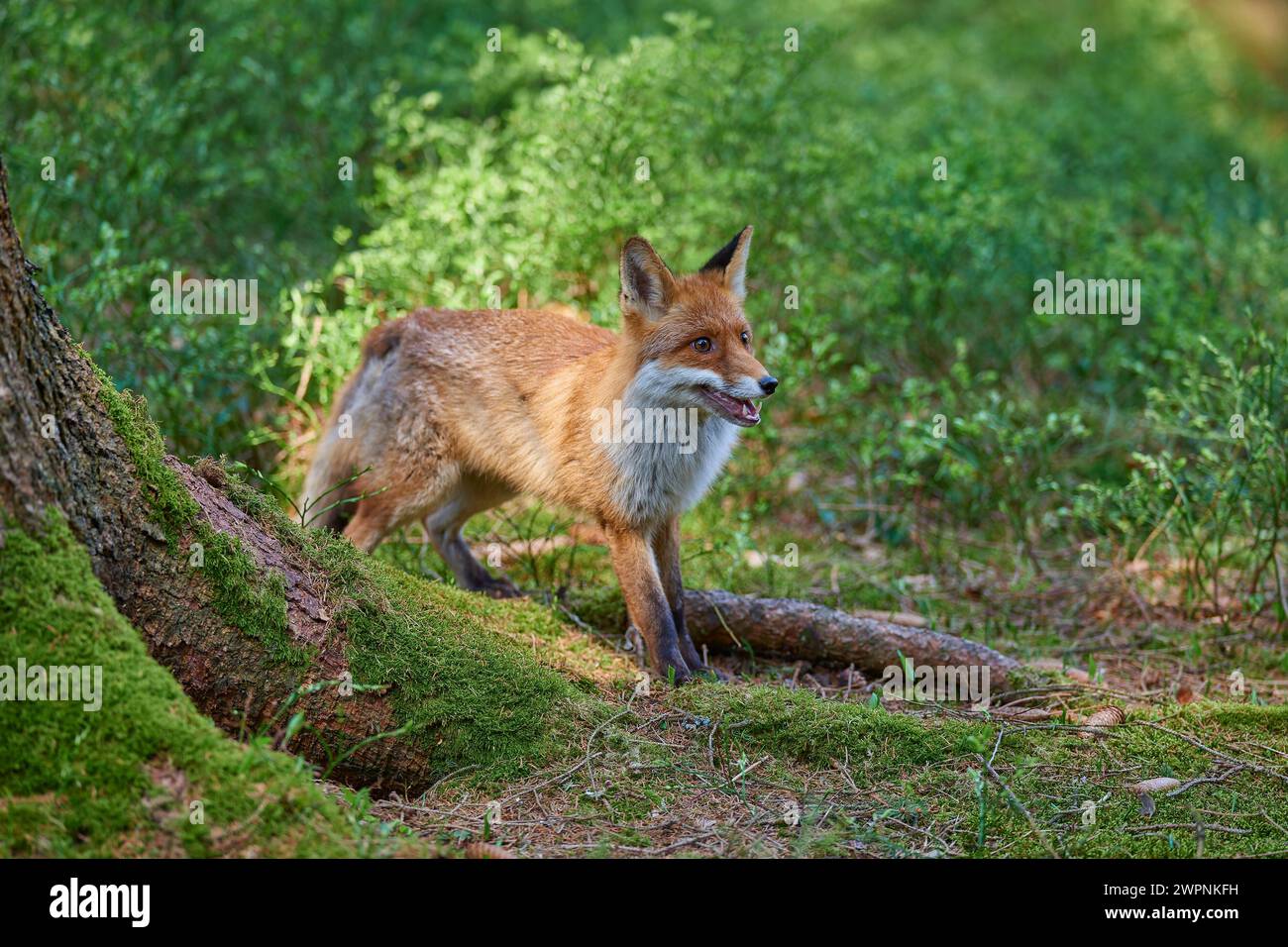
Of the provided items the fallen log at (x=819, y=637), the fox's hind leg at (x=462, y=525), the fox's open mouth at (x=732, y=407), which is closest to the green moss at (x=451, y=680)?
the fallen log at (x=819, y=637)

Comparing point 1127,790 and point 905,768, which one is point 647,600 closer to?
point 905,768

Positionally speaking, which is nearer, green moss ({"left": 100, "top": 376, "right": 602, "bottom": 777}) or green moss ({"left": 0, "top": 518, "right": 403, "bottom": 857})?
green moss ({"left": 0, "top": 518, "right": 403, "bottom": 857})

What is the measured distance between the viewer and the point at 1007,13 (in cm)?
1900

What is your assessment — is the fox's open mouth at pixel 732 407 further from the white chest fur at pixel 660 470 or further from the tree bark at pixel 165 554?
the tree bark at pixel 165 554

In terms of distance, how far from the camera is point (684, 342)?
5484 mm

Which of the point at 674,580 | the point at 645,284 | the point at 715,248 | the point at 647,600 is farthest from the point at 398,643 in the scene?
the point at 715,248

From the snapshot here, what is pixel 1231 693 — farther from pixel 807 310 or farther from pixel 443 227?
pixel 443 227

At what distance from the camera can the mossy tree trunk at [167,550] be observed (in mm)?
3324

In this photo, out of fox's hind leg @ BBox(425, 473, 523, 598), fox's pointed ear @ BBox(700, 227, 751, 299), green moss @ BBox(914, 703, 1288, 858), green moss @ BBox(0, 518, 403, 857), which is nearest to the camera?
green moss @ BBox(0, 518, 403, 857)

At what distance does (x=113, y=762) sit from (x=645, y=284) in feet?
10.5

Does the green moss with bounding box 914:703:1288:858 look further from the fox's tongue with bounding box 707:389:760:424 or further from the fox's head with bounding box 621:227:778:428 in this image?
the fox's head with bounding box 621:227:778:428

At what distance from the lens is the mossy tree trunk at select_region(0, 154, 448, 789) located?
10.9ft

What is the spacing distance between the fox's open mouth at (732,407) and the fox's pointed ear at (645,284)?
1.45 feet

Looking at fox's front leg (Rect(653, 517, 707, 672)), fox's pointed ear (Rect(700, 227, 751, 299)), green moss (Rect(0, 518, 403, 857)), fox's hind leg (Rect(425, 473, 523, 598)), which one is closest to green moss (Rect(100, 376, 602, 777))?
green moss (Rect(0, 518, 403, 857))
